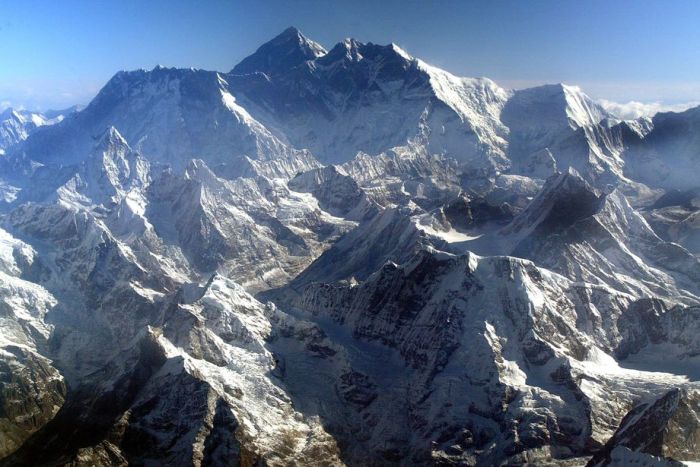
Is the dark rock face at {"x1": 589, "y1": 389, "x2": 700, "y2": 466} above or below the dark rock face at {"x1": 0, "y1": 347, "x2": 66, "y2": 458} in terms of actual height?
above

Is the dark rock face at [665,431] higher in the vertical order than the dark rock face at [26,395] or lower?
higher

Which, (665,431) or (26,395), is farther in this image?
(26,395)

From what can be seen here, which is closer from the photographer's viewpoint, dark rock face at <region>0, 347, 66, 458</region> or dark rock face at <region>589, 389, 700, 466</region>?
dark rock face at <region>589, 389, 700, 466</region>

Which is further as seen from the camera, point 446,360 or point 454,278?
point 454,278

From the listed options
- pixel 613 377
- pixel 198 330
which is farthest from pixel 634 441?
pixel 198 330

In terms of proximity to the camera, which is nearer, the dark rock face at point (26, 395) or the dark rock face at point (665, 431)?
the dark rock face at point (665, 431)

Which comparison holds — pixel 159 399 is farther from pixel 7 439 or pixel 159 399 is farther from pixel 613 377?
pixel 613 377

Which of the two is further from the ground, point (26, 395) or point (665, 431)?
point (665, 431)

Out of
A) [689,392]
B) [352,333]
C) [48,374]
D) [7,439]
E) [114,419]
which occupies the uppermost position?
[689,392]
